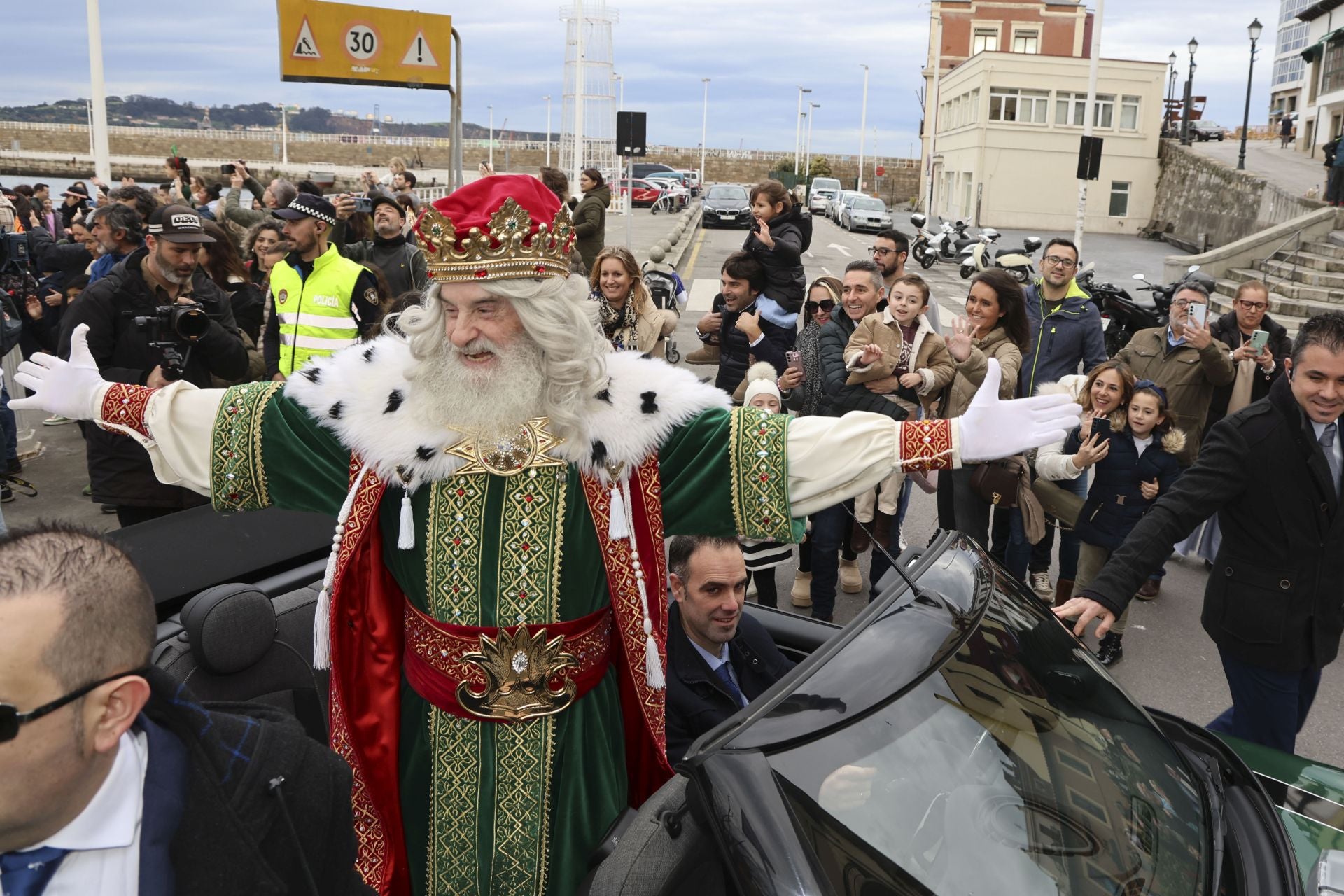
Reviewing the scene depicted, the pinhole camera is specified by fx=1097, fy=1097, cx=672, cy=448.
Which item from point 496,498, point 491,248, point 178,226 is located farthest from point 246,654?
point 178,226

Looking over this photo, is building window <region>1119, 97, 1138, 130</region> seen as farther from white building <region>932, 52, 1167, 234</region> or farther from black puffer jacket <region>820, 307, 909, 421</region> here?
black puffer jacket <region>820, 307, 909, 421</region>

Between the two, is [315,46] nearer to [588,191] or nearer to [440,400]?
[588,191]

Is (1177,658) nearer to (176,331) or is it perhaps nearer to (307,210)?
(176,331)

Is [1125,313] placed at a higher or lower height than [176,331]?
lower

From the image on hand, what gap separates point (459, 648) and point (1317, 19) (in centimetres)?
5945

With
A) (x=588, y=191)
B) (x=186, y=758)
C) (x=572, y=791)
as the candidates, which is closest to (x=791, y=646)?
(x=572, y=791)

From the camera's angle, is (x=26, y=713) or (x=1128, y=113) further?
(x=1128, y=113)

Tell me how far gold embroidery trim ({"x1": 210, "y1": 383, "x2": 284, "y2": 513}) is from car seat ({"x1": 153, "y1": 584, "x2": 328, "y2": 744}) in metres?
→ 0.35

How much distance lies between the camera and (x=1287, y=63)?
71.4 metres

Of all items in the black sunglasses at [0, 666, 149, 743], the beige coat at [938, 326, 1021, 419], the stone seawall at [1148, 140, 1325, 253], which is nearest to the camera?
the black sunglasses at [0, 666, 149, 743]

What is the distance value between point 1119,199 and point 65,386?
1846 inches

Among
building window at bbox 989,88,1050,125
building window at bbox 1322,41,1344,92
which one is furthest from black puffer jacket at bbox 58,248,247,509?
building window at bbox 1322,41,1344,92

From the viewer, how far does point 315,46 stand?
15.9m

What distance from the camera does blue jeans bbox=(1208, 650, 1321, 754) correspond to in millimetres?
3625
